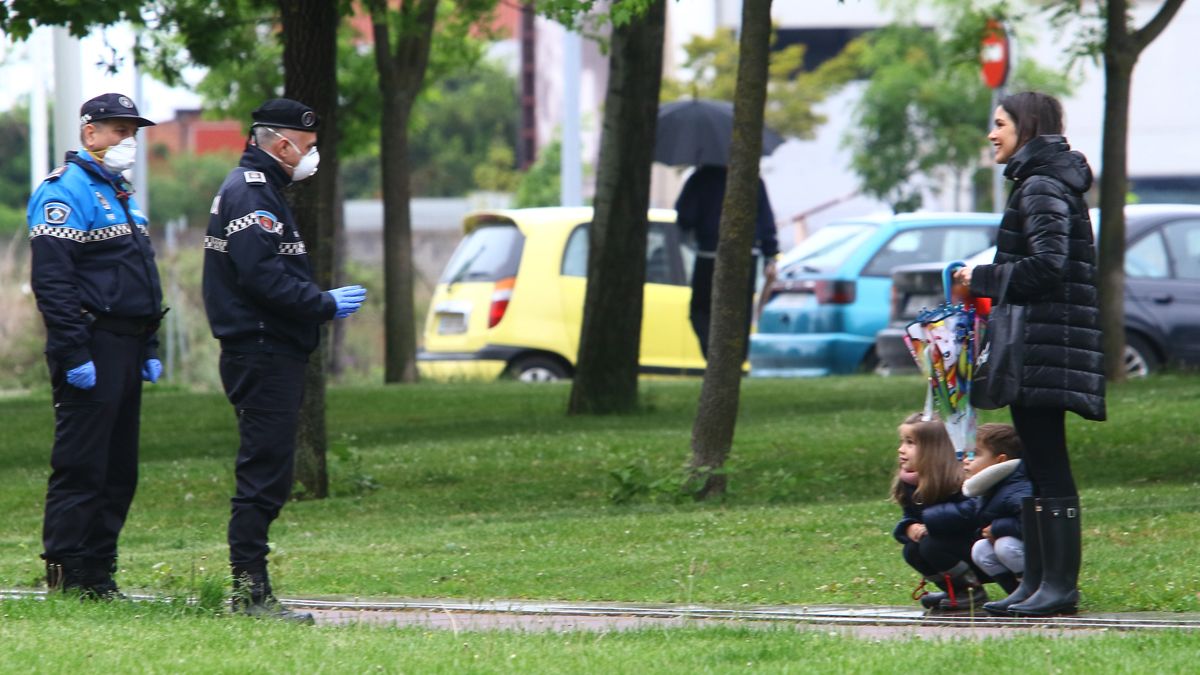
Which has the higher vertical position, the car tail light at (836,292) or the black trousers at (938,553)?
the car tail light at (836,292)

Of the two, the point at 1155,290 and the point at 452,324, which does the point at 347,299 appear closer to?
the point at 1155,290

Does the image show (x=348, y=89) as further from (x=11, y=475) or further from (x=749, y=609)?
(x=749, y=609)

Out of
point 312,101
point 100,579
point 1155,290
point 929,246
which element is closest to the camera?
point 100,579

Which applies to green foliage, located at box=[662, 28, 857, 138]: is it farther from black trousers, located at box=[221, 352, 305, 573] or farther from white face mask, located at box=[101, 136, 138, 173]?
black trousers, located at box=[221, 352, 305, 573]

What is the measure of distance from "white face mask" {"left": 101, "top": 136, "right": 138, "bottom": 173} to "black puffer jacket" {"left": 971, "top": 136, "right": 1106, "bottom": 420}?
9.98 feet

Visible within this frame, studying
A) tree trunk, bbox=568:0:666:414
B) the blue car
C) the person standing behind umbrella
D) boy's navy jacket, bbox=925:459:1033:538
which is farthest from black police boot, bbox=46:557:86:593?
the blue car

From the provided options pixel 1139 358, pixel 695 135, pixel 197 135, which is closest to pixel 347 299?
pixel 695 135

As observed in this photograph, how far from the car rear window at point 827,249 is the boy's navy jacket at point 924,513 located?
12.1 meters

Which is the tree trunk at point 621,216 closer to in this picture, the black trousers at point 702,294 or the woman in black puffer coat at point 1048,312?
the black trousers at point 702,294

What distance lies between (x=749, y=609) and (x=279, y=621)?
1.67 metres

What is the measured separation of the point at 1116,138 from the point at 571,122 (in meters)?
10.4

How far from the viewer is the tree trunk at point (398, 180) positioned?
19.7 metres

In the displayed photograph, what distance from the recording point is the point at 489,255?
19.9m

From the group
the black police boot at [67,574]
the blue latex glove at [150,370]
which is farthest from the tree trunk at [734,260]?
the black police boot at [67,574]
